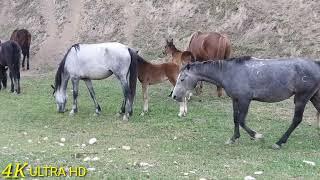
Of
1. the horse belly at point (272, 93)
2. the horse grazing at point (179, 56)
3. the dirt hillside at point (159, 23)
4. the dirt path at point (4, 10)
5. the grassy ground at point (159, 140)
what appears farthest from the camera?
the dirt path at point (4, 10)

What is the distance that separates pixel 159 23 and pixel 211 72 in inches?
546

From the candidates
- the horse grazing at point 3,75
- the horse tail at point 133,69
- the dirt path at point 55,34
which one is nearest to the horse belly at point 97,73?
the horse tail at point 133,69

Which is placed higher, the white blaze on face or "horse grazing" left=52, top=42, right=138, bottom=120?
"horse grazing" left=52, top=42, right=138, bottom=120

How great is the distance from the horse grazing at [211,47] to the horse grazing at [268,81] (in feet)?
17.7

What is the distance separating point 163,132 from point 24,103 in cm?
543

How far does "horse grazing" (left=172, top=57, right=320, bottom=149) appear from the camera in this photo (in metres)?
8.73

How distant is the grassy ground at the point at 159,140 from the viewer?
737 cm

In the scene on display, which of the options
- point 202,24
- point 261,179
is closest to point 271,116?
point 261,179

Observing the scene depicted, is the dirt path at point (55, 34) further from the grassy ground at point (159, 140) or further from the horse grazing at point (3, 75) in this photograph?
the grassy ground at point (159, 140)

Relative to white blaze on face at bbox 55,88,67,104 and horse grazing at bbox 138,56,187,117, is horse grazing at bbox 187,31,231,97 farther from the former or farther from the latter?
white blaze on face at bbox 55,88,67,104

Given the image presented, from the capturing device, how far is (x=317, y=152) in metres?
8.56

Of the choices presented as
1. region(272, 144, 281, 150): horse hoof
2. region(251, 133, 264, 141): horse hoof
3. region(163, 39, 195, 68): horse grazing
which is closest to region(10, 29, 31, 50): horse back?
region(163, 39, 195, 68): horse grazing

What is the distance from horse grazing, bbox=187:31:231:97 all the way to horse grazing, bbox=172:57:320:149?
541 cm

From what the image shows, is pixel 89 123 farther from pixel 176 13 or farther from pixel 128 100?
pixel 176 13
